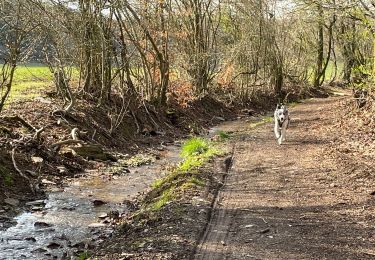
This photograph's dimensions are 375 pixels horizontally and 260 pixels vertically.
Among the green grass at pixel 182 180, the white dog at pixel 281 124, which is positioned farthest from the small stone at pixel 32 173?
the white dog at pixel 281 124

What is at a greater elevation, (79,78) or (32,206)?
(79,78)

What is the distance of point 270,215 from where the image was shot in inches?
289

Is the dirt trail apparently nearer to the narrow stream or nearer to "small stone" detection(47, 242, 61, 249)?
the narrow stream

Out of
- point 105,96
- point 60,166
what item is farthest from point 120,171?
point 105,96

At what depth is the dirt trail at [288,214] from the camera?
5.86 meters

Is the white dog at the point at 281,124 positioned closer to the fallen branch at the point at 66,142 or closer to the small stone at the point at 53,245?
the fallen branch at the point at 66,142

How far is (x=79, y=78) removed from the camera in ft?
58.4

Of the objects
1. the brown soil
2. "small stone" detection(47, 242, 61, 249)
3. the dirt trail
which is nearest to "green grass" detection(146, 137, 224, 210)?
the dirt trail

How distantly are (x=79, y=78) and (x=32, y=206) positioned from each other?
9.26 m

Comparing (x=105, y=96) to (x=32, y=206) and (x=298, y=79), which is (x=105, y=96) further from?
(x=298, y=79)

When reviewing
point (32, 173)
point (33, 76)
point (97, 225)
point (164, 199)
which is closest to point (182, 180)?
point (164, 199)

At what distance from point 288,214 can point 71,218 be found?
13.0ft

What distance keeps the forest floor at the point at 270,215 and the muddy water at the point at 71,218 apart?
72 centimetres

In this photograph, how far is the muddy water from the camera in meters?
7.05
